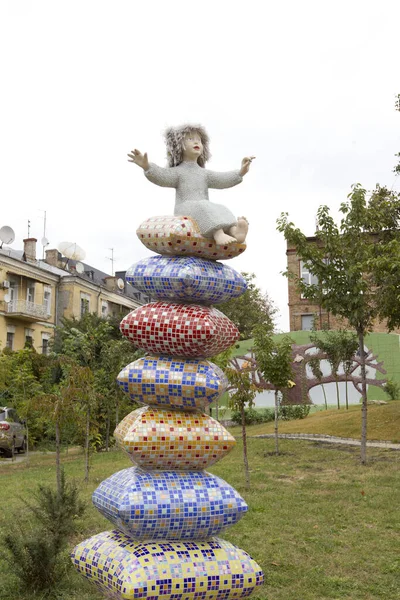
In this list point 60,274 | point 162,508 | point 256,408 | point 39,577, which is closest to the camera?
point 162,508

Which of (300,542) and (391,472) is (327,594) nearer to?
(300,542)

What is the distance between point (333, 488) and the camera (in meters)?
11.4

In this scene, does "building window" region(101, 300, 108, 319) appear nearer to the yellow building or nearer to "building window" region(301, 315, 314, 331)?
the yellow building

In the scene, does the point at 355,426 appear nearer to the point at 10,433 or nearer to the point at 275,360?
the point at 275,360

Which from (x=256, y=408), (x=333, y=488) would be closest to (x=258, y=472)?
(x=333, y=488)

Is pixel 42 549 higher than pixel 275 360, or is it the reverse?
pixel 275 360

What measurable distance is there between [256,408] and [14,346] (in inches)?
505

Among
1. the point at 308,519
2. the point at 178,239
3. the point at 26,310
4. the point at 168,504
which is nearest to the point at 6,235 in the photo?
the point at 26,310

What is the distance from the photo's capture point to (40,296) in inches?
1352

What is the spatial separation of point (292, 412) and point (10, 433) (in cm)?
1106

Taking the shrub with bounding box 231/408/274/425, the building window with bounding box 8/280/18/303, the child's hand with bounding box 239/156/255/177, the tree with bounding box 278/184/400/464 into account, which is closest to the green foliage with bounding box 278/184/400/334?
the tree with bounding box 278/184/400/464

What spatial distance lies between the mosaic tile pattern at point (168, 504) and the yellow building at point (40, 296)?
26.6m

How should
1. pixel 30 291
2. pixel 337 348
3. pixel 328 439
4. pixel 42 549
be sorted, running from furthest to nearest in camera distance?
pixel 30 291 < pixel 337 348 < pixel 328 439 < pixel 42 549

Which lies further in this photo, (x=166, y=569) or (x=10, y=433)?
(x=10, y=433)
